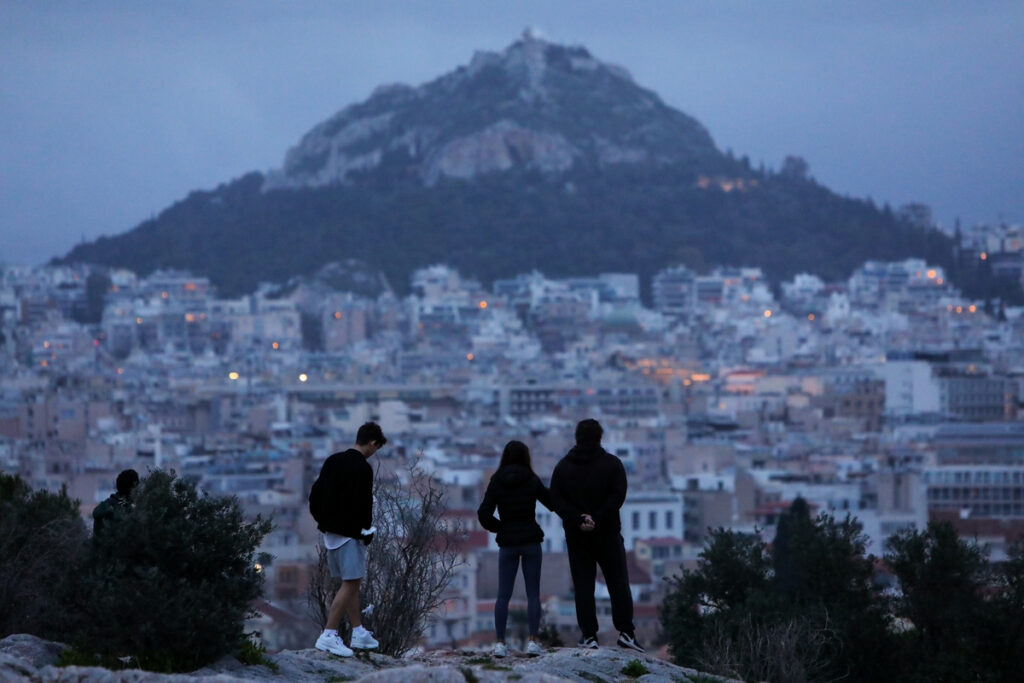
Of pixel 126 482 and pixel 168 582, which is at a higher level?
pixel 126 482

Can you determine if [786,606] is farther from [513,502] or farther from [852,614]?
[513,502]

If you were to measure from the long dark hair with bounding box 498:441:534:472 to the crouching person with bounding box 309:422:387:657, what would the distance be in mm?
518

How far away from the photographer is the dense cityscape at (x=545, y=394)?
155 feet

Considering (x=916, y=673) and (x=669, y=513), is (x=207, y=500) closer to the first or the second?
(x=916, y=673)

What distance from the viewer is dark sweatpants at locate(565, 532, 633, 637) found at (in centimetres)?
920

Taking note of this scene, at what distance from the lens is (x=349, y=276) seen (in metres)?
131

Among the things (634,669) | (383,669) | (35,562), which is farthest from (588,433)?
(35,562)

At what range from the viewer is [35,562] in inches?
392

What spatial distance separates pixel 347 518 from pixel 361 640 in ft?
1.50

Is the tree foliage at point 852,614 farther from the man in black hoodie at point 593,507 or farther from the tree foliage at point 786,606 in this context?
the man in black hoodie at point 593,507

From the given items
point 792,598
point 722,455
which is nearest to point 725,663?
point 792,598

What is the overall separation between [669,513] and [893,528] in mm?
4721

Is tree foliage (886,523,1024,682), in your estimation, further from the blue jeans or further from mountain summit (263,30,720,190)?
mountain summit (263,30,720,190)

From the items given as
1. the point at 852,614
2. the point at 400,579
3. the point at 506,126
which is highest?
the point at 506,126
